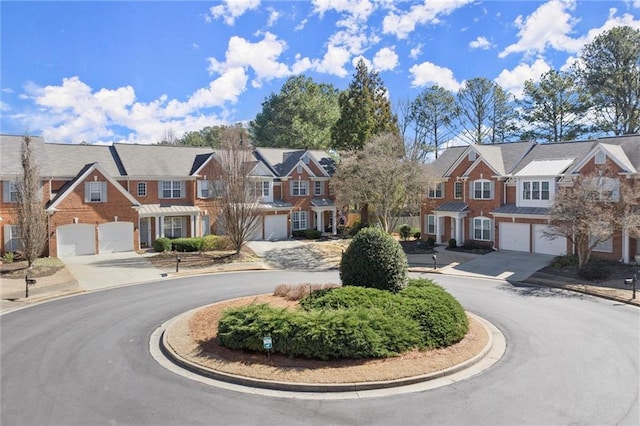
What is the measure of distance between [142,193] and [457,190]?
88.8ft

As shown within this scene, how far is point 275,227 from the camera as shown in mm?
41312

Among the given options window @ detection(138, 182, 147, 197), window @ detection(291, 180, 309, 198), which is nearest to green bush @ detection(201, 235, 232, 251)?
window @ detection(138, 182, 147, 197)

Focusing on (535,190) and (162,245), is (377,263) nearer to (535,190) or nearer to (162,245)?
(535,190)

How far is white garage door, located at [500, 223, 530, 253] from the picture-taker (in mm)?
31594

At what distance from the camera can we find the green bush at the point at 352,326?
11.4 m

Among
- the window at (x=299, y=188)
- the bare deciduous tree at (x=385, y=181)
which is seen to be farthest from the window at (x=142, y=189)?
the bare deciduous tree at (x=385, y=181)

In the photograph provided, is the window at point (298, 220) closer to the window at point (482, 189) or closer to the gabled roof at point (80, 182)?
the gabled roof at point (80, 182)

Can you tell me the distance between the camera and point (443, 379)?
35.4 feet

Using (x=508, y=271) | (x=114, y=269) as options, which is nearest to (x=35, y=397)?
(x=114, y=269)

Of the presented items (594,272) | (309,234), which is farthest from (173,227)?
(594,272)

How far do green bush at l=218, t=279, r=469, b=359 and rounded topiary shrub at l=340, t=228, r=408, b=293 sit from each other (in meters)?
1.06

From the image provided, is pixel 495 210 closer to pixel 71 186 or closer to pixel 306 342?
pixel 306 342

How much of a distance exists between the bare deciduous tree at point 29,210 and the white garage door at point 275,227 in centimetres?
1897

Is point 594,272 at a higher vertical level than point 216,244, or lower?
lower
